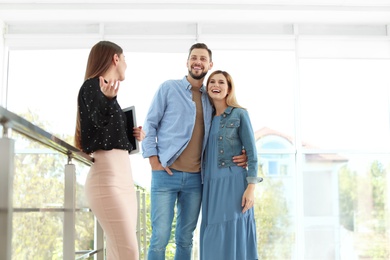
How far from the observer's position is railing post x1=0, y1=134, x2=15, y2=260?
45.5 inches

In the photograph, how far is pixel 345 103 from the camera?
6402mm

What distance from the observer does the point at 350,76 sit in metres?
6.44

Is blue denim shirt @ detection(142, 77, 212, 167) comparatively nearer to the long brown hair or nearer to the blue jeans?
the blue jeans

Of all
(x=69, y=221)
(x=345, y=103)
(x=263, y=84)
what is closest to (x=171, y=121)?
(x=69, y=221)

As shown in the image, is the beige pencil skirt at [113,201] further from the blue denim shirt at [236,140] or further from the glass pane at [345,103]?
the glass pane at [345,103]

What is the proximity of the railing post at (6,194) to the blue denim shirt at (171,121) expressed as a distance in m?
1.94

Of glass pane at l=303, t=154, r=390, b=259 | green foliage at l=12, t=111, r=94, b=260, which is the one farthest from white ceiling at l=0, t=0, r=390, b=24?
green foliage at l=12, t=111, r=94, b=260

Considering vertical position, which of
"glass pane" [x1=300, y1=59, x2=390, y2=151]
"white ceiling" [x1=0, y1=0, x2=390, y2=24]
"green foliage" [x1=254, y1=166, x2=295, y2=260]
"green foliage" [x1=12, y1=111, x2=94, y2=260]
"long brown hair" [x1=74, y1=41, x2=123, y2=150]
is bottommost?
"green foliage" [x1=254, y1=166, x2=295, y2=260]

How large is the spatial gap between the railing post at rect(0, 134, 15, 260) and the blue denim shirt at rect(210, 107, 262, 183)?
6.54 feet

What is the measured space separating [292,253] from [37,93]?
125 inches

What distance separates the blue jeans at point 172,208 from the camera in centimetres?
312

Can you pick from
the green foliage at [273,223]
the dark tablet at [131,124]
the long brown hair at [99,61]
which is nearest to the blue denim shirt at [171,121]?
the dark tablet at [131,124]

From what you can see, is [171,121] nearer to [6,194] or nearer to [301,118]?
[6,194]

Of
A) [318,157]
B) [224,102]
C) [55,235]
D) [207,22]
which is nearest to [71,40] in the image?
[207,22]
